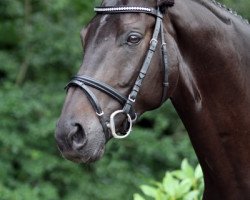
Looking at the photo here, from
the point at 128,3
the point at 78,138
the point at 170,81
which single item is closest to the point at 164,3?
the point at 128,3

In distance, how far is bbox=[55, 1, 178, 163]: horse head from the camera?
2.83 m

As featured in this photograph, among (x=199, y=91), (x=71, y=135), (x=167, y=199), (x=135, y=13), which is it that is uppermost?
(x=135, y=13)

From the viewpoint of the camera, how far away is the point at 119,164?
6051 millimetres

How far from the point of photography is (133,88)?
2930 mm

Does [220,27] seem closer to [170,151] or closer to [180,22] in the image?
[180,22]

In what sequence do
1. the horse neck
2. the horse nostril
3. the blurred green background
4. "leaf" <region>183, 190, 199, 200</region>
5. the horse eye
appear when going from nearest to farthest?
the horse nostril
the horse eye
the horse neck
"leaf" <region>183, 190, 199, 200</region>
the blurred green background

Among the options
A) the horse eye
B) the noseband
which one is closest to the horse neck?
the noseband

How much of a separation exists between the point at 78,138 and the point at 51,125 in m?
3.00

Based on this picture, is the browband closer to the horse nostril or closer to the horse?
the horse

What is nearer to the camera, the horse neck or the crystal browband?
the crystal browband

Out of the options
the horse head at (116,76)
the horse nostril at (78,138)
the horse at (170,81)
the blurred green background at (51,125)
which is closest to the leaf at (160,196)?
the horse at (170,81)

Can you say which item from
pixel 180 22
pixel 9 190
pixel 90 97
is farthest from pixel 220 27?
pixel 9 190

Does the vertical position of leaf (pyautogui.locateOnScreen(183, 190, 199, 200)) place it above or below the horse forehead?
below

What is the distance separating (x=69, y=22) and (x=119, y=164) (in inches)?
50.9
